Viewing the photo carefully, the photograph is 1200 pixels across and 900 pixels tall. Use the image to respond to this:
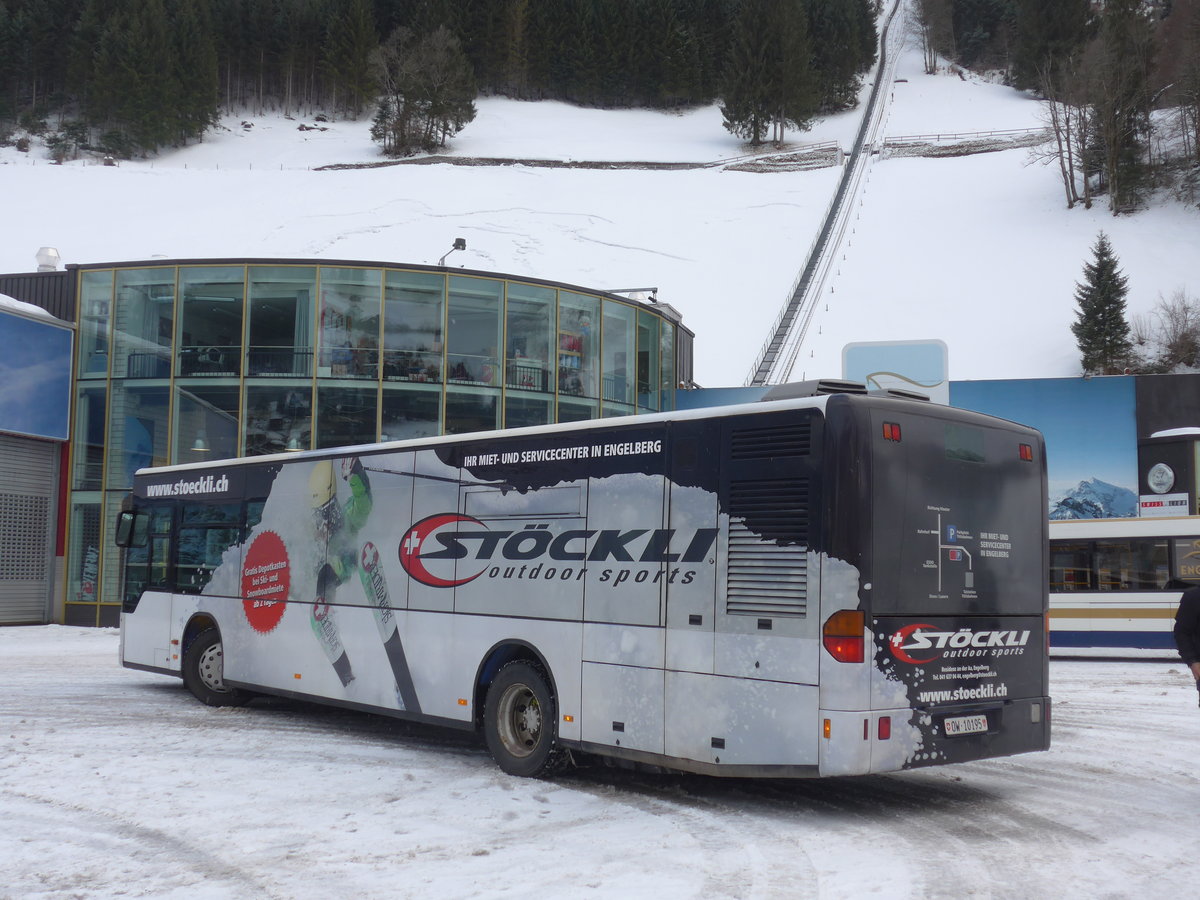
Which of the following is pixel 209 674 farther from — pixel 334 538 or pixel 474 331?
pixel 474 331

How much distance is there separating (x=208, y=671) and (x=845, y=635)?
8.62m

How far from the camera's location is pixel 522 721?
9.06 m

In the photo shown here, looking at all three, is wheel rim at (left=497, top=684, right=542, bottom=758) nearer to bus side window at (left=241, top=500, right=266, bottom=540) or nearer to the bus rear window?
the bus rear window

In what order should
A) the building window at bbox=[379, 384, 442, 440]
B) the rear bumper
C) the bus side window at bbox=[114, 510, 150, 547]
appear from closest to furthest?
the rear bumper
the bus side window at bbox=[114, 510, 150, 547]
the building window at bbox=[379, 384, 442, 440]

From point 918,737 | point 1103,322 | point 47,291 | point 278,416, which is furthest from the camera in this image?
point 1103,322

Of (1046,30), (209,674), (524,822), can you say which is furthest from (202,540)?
(1046,30)

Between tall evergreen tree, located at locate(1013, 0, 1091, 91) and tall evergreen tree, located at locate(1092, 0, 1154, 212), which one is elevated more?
tall evergreen tree, located at locate(1013, 0, 1091, 91)

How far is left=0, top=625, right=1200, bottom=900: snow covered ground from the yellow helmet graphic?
7.76 ft

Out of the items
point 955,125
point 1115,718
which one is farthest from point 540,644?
point 955,125

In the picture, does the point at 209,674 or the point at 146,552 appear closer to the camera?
the point at 209,674

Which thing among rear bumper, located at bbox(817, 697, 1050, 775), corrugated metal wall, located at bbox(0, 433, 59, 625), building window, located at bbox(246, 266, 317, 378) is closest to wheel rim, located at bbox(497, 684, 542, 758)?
rear bumper, located at bbox(817, 697, 1050, 775)

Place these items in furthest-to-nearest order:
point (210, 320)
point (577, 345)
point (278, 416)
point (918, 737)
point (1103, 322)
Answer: point (1103, 322) → point (577, 345) → point (210, 320) → point (278, 416) → point (918, 737)

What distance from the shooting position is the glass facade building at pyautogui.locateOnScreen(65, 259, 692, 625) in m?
25.4

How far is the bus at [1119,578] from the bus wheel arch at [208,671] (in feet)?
48.7
